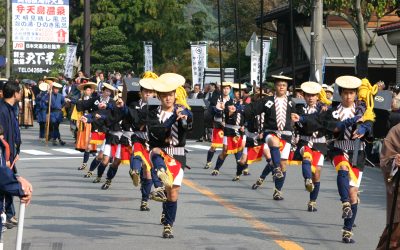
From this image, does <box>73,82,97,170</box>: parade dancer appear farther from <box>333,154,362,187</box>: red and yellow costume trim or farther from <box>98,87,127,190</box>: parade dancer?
<box>333,154,362,187</box>: red and yellow costume trim

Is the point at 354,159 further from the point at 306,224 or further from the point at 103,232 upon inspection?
the point at 103,232

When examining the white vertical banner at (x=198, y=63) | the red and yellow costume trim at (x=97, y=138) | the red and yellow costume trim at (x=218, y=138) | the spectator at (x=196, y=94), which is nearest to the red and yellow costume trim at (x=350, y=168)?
the red and yellow costume trim at (x=97, y=138)

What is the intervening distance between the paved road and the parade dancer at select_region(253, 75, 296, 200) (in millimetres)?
686

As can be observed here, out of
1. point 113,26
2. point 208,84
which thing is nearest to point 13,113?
point 208,84

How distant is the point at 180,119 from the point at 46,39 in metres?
37.1

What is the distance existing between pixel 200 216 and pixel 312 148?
2373 millimetres

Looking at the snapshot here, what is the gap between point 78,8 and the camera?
211ft

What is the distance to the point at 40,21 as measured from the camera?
48469 mm

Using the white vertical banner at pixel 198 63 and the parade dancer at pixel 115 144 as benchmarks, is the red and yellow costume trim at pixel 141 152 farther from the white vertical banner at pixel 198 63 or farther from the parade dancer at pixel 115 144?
the white vertical banner at pixel 198 63

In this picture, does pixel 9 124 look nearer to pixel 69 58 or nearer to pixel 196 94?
pixel 196 94

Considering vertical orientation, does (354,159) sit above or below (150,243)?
above

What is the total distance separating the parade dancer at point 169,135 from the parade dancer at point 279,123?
419 centimetres

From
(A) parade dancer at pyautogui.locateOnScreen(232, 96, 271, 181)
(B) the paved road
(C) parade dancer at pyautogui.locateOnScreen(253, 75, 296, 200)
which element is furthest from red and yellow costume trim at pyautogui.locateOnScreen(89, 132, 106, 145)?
(C) parade dancer at pyautogui.locateOnScreen(253, 75, 296, 200)

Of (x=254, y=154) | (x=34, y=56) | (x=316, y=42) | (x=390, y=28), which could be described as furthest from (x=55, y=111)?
(x=34, y=56)
